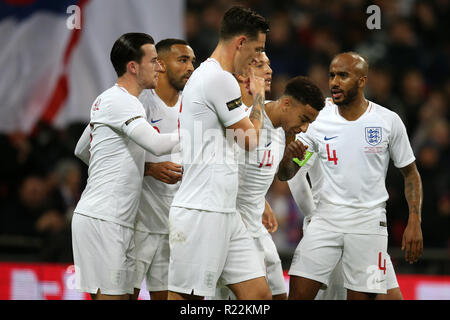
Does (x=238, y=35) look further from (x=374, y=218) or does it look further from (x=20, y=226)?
(x=20, y=226)

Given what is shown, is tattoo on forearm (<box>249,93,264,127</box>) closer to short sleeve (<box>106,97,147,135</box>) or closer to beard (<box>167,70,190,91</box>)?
short sleeve (<box>106,97,147,135</box>)

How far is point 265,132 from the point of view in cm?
529

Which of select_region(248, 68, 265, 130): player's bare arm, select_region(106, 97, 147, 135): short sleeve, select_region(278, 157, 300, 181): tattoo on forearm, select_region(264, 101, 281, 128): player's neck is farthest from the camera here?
select_region(278, 157, 300, 181): tattoo on forearm

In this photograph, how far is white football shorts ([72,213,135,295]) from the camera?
486cm

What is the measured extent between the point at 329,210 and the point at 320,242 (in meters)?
0.26

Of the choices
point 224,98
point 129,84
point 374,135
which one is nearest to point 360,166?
point 374,135

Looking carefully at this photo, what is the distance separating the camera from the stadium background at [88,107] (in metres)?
7.79

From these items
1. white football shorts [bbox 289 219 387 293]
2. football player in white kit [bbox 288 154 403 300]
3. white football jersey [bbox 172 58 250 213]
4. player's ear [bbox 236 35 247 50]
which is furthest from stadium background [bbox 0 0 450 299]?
player's ear [bbox 236 35 247 50]

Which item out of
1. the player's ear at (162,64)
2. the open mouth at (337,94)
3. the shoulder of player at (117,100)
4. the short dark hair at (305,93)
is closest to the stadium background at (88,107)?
the player's ear at (162,64)

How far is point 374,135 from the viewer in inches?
219

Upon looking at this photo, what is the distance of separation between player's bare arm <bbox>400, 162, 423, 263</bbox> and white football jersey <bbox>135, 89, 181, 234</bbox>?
181cm

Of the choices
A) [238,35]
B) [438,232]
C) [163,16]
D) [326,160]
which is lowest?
[438,232]

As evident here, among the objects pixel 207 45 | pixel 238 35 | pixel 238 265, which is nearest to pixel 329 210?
pixel 238 265

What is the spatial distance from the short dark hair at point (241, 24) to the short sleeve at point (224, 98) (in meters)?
0.34
